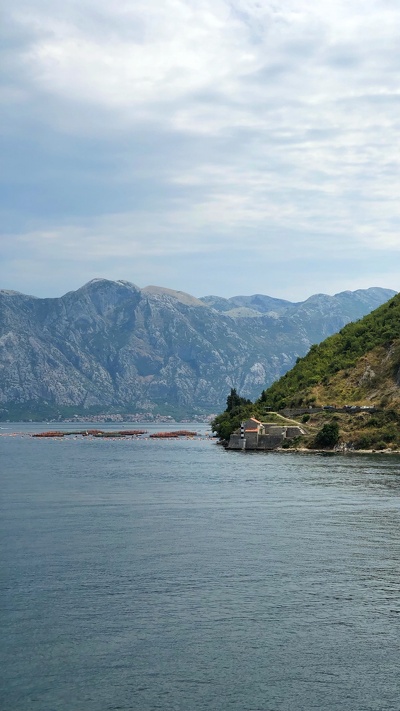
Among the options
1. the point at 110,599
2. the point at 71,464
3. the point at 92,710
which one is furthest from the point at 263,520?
the point at 71,464

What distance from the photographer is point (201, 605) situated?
59656mm

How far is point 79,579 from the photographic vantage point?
66875 millimetres

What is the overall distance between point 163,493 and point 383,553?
52.5 meters

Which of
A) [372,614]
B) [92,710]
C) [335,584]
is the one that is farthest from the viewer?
[335,584]

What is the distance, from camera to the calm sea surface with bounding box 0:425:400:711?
45.3 metres

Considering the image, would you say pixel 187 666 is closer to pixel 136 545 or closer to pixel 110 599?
pixel 110 599

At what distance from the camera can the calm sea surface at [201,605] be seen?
149ft

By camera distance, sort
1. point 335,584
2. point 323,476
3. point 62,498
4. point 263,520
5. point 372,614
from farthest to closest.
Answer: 1. point 323,476
2. point 62,498
3. point 263,520
4. point 335,584
5. point 372,614

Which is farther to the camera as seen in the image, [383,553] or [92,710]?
[383,553]

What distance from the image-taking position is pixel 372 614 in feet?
190

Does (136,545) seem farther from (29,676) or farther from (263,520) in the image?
(29,676)

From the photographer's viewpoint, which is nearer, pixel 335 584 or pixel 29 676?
pixel 29 676

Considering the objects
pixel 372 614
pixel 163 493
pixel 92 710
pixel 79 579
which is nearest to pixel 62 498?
pixel 163 493

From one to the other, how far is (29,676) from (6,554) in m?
29.9
